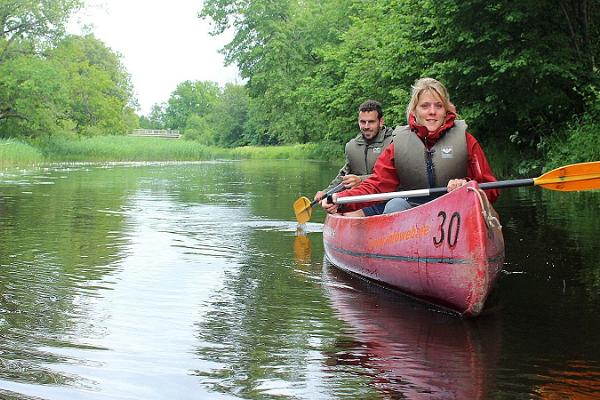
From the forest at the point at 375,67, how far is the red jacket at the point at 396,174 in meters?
9.70

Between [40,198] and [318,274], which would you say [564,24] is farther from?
[318,274]

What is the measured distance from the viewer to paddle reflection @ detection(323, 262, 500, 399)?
3975mm

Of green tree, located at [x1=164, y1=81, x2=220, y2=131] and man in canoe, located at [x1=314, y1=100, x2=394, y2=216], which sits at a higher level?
green tree, located at [x1=164, y1=81, x2=220, y2=131]

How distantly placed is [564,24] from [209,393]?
54.3 ft

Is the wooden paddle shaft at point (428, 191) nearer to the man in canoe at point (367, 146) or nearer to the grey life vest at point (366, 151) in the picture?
the man in canoe at point (367, 146)

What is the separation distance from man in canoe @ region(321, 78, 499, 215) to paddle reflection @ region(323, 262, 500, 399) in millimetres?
942

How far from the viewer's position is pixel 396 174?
6730 mm

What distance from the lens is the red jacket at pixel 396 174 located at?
6277 mm

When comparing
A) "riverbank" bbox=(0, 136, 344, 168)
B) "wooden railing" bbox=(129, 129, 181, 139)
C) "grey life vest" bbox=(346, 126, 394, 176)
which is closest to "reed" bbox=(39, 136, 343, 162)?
"riverbank" bbox=(0, 136, 344, 168)

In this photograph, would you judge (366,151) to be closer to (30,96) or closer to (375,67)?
(375,67)

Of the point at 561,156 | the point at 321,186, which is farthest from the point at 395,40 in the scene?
the point at 561,156

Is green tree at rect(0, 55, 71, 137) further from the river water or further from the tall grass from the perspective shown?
the river water

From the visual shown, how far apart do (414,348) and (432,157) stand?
6.50 ft

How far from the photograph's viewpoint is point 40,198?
16.2 m
